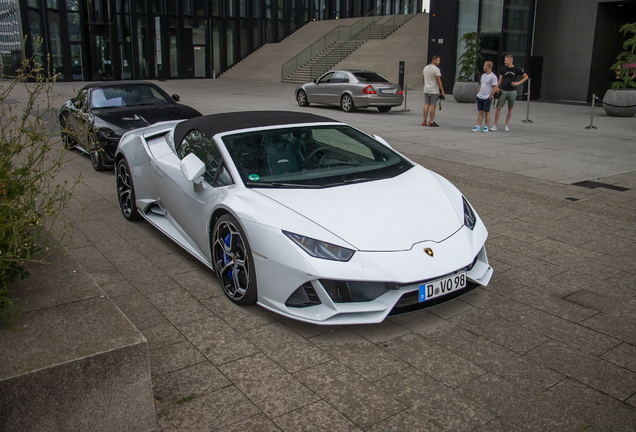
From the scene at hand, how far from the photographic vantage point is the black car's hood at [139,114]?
925 centimetres

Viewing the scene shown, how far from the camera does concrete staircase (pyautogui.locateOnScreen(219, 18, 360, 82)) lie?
39.4 meters

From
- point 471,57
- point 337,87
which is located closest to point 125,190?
point 337,87

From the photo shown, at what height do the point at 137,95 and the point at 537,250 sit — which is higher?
the point at 137,95

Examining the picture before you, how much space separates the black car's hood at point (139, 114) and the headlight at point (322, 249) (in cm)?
618

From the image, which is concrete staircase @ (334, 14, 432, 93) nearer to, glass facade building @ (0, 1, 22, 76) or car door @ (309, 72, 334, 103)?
car door @ (309, 72, 334, 103)

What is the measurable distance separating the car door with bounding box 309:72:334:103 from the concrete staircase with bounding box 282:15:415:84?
47.7 ft

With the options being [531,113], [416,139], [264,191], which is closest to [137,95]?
[416,139]

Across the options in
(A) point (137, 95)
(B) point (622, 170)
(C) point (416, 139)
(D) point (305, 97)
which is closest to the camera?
(B) point (622, 170)

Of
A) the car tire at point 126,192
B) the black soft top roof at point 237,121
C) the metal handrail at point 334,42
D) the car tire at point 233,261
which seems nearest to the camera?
the car tire at point 233,261

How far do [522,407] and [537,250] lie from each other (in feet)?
9.32

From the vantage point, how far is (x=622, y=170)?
9.59 meters

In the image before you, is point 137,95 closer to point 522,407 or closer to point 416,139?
point 416,139

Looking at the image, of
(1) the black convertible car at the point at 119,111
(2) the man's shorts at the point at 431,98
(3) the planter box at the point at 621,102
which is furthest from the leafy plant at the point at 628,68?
(1) the black convertible car at the point at 119,111

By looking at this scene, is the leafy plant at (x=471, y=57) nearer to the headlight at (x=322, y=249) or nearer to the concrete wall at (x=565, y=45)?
the concrete wall at (x=565, y=45)
